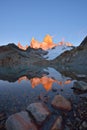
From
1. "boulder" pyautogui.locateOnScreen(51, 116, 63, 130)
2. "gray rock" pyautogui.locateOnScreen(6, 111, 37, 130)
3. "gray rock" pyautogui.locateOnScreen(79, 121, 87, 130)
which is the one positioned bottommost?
"gray rock" pyautogui.locateOnScreen(79, 121, 87, 130)

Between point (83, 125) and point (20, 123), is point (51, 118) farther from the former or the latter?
point (20, 123)

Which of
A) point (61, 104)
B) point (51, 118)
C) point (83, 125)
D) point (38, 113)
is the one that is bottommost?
point (83, 125)

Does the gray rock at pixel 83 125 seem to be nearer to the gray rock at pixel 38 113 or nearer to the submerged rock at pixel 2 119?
the gray rock at pixel 38 113

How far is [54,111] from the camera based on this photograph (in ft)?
35.9

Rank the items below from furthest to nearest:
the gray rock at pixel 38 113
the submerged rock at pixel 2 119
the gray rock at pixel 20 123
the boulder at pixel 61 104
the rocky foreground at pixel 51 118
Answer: the boulder at pixel 61 104, the gray rock at pixel 38 113, the submerged rock at pixel 2 119, the rocky foreground at pixel 51 118, the gray rock at pixel 20 123

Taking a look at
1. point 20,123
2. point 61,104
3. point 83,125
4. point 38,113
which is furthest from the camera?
point 61,104

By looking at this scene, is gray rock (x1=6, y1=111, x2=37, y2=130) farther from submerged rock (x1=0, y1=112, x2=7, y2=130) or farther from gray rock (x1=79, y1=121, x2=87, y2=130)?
gray rock (x1=79, y1=121, x2=87, y2=130)

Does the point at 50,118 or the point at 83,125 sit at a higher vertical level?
the point at 50,118

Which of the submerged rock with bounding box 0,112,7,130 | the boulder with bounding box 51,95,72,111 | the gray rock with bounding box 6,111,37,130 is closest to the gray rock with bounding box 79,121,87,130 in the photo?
the boulder with bounding box 51,95,72,111

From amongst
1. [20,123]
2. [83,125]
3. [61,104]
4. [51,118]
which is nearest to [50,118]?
[51,118]

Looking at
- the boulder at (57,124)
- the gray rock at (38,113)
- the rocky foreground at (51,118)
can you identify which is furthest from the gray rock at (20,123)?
the boulder at (57,124)

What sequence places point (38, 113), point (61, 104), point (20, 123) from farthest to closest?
point (61, 104)
point (38, 113)
point (20, 123)

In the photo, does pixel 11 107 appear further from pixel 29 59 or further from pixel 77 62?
pixel 29 59

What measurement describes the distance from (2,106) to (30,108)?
3549 millimetres
